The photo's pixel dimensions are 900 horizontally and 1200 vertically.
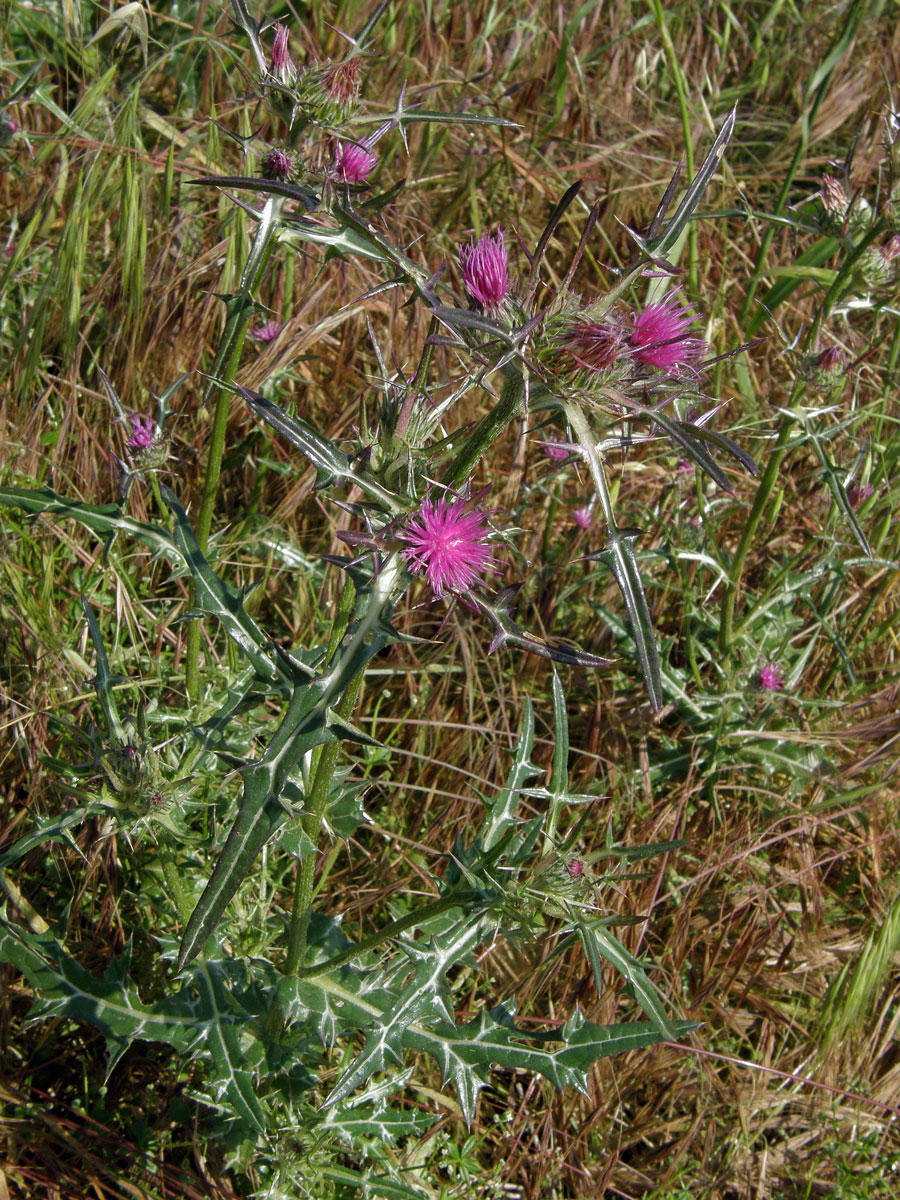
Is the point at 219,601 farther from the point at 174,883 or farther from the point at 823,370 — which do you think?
the point at 823,370

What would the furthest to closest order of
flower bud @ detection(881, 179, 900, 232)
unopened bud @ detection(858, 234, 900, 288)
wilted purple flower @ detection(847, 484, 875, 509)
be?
1. wilted purple flower @ detection(847, 484, 875, 509)
2. unopened bud @ detection(858, 234, 900, 288)
3. flower bud @ detection(881, 179, 900, 232)

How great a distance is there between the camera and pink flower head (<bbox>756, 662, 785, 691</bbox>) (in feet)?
8.57

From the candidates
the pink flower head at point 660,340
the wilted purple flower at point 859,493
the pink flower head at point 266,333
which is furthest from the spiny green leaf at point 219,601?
the wilted purple flower at point 859,493

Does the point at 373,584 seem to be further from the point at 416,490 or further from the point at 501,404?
the point at 501,404

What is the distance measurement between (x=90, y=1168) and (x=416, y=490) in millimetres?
1485

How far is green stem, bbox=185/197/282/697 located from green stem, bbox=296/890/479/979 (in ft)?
2.23

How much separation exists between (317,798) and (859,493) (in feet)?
6.66

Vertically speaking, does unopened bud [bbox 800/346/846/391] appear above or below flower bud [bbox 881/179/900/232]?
below

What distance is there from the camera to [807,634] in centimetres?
295

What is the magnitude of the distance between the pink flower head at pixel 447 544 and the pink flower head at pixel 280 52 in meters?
0.95

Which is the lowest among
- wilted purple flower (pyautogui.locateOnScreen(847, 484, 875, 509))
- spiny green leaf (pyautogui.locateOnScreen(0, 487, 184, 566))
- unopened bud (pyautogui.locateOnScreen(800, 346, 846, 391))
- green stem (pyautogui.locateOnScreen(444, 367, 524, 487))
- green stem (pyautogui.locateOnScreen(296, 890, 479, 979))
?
green stem (pyautogui.locateOnScreen(296, 890, 479, 979))

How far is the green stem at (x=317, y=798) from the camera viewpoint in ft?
4.88

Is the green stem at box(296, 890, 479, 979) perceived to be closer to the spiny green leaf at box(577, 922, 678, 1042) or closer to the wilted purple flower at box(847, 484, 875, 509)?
the spiny green leaf at box(577, 922, 678, 1042)

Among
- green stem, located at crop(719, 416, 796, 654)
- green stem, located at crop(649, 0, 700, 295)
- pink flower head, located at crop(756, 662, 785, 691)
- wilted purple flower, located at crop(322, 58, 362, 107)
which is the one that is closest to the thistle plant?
wilted purple flower, located at crop(322, 58, 362, 107)
